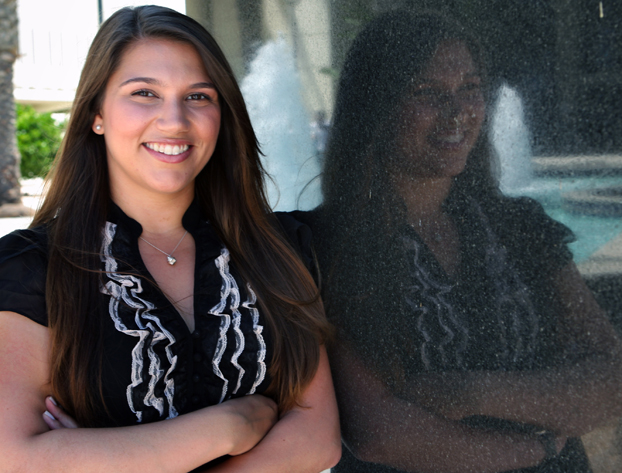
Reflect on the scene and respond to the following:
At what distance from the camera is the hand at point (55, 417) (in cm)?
156

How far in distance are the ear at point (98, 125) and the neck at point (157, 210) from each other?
201mm

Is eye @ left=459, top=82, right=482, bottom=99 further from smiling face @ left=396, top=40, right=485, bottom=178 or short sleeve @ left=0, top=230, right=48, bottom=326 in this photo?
short sleeve @ left=0, top=230, right=48, bottom=326

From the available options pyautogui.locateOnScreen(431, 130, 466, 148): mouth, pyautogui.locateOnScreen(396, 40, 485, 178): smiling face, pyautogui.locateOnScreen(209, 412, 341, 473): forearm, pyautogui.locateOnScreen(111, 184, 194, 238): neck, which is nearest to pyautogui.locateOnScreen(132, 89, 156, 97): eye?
pyautogui.locateOnScreen(111, 184, 194, 238): neck

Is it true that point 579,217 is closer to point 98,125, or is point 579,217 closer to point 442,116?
point 442,116

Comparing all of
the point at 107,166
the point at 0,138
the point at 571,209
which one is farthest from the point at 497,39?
the point at 0,138

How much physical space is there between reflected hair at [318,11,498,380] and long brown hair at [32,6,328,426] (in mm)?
142

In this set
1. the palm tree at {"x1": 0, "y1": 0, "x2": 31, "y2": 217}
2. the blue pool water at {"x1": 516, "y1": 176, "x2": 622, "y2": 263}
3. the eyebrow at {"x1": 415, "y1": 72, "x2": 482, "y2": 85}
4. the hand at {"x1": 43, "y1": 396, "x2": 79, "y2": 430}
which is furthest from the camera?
Answer: the palm tree at {"x1": 0, "y1": 0, "x2": 31, "y2": 217}

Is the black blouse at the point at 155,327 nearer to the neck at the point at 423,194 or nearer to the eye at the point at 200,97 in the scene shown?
the eye at the point at 200,97

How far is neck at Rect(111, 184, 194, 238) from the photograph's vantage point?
203cm

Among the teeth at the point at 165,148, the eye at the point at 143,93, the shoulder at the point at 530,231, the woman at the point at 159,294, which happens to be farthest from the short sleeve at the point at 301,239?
the shoulder at the point at 530,231

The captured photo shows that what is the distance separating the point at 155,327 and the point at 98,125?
74 cm

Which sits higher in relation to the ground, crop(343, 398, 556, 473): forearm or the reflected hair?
the reflected hair

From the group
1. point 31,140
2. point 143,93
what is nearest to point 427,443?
point 143,93

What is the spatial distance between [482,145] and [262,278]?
2.85 ft
